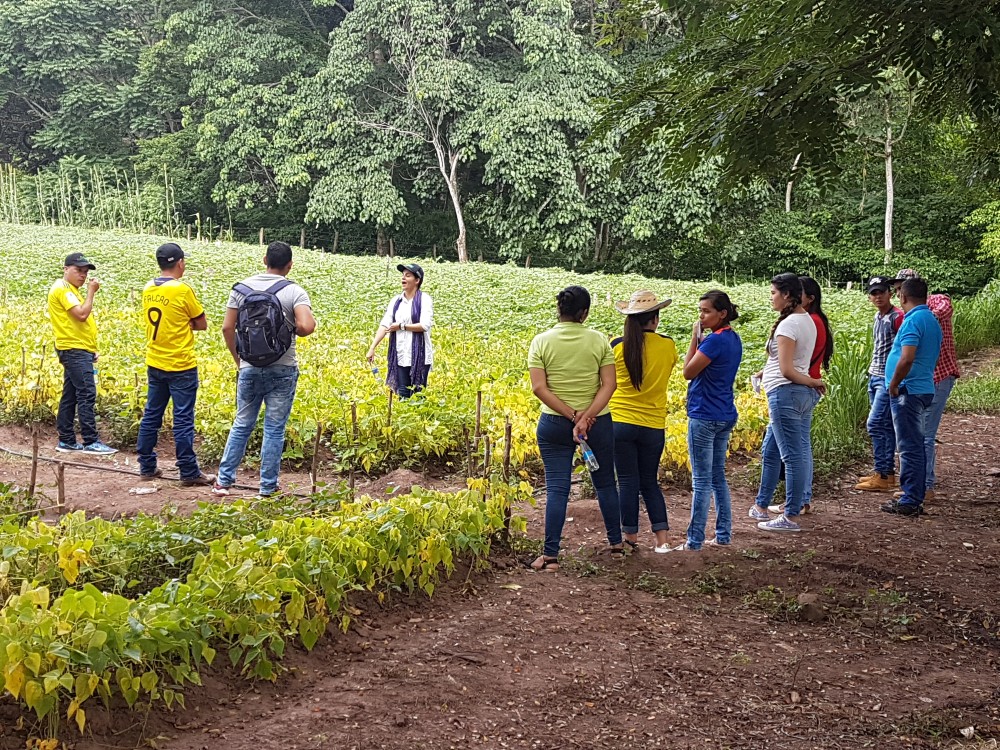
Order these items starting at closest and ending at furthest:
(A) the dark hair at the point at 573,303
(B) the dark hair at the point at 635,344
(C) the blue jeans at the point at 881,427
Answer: (A) the dark hair at the point at 573,303
(B) the dark hair at the point at 635,344
(C) the blue jeans at the point at 881,427

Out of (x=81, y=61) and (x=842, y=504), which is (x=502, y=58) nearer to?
(x=81, y=61)

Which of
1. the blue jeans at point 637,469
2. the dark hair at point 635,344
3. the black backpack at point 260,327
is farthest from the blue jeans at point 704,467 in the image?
the black backpack at point 260,327

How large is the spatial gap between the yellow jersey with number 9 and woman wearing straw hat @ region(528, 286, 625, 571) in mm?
2866

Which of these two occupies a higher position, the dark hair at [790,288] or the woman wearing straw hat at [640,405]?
the dark hair at [790,288]

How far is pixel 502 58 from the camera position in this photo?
32.4 meters

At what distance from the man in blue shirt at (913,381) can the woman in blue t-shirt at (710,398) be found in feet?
5.72

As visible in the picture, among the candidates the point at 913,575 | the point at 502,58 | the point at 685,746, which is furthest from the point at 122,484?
the point at 502,58

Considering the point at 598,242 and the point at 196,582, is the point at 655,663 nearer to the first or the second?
the point at 196,582

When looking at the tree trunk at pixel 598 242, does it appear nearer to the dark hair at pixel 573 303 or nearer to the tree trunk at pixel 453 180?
the tree trunk at pixel 453 180

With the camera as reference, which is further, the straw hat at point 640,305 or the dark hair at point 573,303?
the straw hat at point 640,305

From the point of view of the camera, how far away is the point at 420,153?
A: 1248 inches

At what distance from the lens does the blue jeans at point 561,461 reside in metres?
5.29

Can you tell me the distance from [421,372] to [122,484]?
281 centimetres

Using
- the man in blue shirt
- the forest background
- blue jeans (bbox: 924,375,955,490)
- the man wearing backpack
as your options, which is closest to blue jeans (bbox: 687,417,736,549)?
the man in blue shirt
